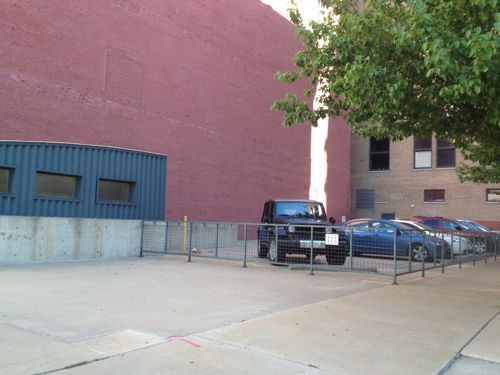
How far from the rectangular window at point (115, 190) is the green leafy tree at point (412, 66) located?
297 inches

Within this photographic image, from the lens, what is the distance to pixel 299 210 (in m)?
14.5

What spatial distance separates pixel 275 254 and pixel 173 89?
12.3 metres

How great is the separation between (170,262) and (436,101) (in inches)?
347

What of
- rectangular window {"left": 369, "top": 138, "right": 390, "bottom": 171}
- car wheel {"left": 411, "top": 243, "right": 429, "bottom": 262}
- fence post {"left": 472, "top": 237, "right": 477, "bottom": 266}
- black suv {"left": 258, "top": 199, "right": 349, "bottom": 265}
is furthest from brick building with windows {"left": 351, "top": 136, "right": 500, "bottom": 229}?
black suv {"left": 258, "top": 199, "right": 349, "bottom": 265}

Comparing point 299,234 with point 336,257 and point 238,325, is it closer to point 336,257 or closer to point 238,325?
point 336,257

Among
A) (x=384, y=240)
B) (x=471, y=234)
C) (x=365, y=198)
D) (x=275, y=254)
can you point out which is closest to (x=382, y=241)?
(x=384, y=240)

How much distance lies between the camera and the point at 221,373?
14.8ft

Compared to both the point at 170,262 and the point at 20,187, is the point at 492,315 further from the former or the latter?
the point at 20,187

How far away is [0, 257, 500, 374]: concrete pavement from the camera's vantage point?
4.86 metres

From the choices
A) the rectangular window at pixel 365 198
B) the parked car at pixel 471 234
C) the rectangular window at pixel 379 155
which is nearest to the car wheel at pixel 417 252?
the parked car at pixel 471 234

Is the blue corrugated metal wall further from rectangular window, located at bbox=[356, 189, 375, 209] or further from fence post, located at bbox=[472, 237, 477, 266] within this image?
rectangular window, located at bbox=[356, 189, 375, 209]

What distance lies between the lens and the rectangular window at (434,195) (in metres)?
36.2

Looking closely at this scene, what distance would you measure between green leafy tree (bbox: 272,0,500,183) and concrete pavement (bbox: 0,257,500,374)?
301cm

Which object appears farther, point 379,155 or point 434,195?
point 379,155
